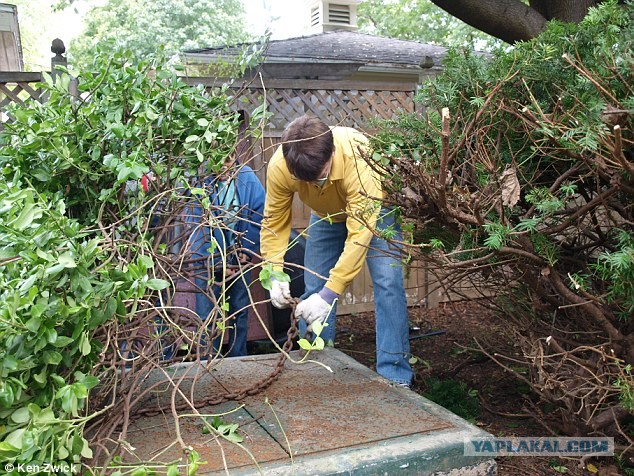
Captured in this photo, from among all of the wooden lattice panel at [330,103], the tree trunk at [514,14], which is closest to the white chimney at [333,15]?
the wooden lattice panel at [330,103]

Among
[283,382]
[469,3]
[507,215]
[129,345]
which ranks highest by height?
[469,3]

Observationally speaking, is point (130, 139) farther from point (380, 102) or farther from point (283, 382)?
point (380, 102)

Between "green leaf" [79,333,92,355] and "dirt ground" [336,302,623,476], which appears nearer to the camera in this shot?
"green leaf" [79,333,92,355]

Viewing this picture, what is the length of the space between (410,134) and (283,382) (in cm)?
128

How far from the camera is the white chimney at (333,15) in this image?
16.5 m

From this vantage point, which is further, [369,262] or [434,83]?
[369,262]

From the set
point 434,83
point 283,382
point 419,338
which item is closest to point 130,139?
point 283,382

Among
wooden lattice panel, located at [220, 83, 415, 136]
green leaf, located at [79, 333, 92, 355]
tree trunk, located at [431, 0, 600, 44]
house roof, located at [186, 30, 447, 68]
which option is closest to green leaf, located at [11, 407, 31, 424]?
green leaf, located at [79, 333, 92, 355]

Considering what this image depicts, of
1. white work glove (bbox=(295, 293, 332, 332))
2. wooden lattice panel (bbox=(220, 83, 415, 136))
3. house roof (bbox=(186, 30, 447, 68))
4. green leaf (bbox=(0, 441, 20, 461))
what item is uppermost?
house roof (bbox=(186, 30, 447, 68))

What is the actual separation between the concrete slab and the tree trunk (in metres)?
3.68

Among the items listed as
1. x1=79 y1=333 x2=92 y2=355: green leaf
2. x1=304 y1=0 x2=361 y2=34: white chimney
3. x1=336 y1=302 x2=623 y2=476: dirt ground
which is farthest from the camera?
x1=304 y1=0 x2=361 y2=34: white chimney

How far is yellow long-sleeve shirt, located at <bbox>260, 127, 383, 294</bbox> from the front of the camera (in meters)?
3.26

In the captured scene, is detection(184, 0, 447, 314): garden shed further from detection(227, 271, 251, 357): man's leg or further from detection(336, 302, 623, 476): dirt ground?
detection(227, 271, 251, 357): man's leg

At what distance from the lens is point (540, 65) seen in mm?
2383
